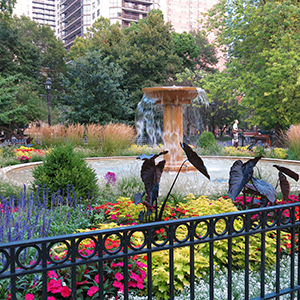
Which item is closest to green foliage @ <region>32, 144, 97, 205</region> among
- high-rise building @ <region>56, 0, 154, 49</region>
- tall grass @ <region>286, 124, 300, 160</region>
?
tall grass @ <region>286, 124, 300, 160</region>

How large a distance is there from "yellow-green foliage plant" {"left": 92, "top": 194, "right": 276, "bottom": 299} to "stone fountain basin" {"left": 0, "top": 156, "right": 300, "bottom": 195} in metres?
1.04

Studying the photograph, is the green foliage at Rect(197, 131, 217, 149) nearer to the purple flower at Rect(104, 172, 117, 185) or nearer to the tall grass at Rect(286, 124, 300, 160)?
the tall grass at Rect(286, 124, 300, 160)

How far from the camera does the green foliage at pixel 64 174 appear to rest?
434 cm

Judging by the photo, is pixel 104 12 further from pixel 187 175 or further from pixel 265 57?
pixel 187 175

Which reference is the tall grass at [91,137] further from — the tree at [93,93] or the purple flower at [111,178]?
the tree at [93,93]

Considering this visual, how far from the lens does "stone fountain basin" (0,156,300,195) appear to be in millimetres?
5113

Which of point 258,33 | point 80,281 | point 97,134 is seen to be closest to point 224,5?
point 258,33

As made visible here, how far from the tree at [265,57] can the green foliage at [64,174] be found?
13314 mm

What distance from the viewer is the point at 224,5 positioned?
18781 mm

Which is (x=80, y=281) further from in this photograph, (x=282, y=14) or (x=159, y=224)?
(x=282, y=14)

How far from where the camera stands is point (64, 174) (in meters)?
4.38

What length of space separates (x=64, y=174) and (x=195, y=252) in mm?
2288

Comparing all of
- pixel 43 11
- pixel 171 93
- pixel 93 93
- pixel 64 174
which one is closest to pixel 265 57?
pixel 93 93

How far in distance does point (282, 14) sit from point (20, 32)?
22.6 m
